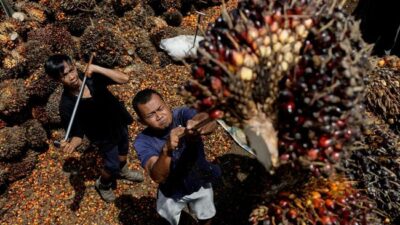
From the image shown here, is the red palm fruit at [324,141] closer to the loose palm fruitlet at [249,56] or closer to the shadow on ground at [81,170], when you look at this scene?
the loose palm fruitlet at [249,56]

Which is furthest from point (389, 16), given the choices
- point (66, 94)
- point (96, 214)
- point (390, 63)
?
point (96, 214)

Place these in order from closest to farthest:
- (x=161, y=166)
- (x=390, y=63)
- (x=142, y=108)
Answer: (x=161, y=166), (x=142, y=108), (x=390, y=63)

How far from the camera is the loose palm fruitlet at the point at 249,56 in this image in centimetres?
178

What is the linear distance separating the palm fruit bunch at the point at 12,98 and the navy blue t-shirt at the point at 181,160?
3.19 meters

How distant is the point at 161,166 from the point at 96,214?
2551 mm

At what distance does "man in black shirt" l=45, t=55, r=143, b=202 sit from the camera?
3.74 m

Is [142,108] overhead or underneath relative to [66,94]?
overhead

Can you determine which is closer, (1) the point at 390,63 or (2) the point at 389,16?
(1) the point at 390,63

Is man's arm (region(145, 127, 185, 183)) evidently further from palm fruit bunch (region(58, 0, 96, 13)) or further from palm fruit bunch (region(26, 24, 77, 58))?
palm fruit bunch (region(58, 0, 96, 13))

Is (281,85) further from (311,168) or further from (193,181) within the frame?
(193,181)

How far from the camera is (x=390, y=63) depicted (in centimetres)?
364

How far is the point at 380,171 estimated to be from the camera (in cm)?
280

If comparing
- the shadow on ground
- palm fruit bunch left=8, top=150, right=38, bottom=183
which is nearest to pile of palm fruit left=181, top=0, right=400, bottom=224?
the shadow on ground

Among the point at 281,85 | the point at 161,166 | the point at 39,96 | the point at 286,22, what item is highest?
the point at 286,22
